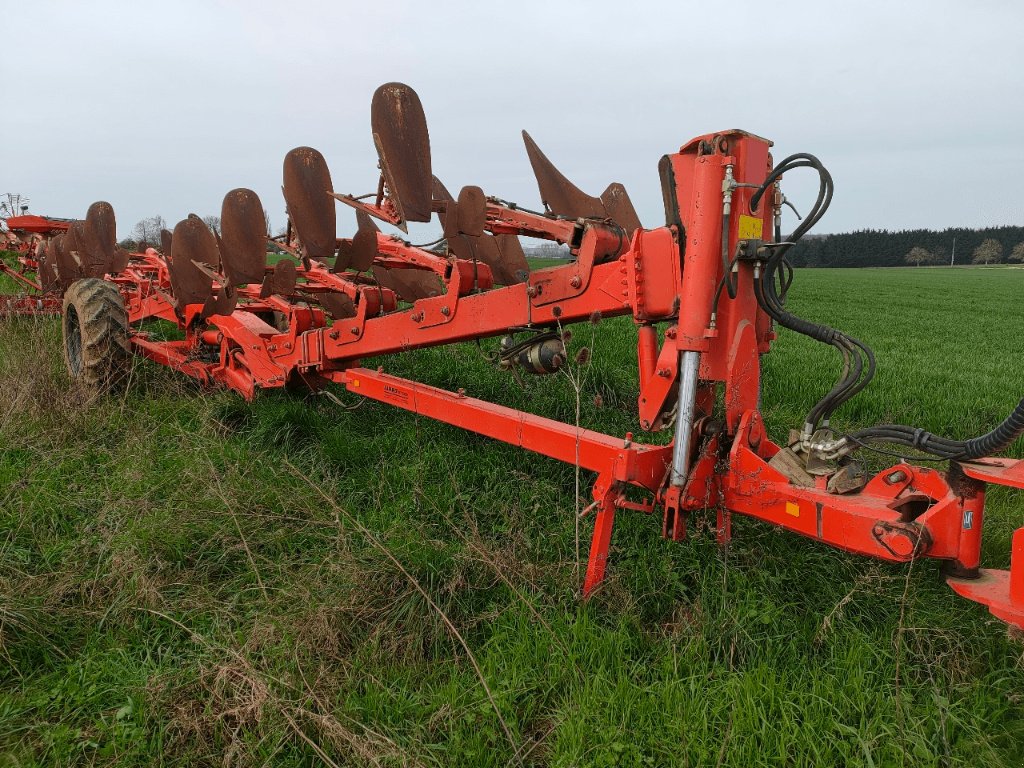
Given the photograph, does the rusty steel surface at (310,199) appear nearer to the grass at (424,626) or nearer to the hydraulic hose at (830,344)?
the grass at (424,626)

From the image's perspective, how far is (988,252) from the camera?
80.4 meters

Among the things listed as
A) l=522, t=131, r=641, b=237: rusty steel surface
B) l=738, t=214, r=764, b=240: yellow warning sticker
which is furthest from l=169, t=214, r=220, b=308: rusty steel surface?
l=738, t=214, r=764, b=240: yellow warning sticker

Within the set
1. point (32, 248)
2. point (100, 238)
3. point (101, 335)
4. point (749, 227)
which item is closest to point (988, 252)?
point (32, 248)

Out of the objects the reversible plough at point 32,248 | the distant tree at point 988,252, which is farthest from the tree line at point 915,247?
the reversible plough at point 32,248

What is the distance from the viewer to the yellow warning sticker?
9.95ft

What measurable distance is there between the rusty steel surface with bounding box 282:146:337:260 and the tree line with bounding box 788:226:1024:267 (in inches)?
3160

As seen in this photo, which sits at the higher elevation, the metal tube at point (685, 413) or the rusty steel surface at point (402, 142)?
the rusty steel surface at point (402, 142)

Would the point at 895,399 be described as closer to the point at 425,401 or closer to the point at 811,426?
the point at 811,426

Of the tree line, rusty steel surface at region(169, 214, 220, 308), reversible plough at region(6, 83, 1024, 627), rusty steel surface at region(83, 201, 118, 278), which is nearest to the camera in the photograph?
reversible plough at region(6, 83, 1024, 627)

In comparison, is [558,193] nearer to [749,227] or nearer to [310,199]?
[749,227]

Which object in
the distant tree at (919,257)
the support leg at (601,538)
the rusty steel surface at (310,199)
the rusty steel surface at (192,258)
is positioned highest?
the distant tree at (919,257)

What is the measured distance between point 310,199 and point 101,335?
2.77 meters

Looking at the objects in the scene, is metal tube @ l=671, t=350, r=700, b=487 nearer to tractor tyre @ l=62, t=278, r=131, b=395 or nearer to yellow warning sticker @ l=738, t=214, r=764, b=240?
yellow warning sticker @ l=738, t=214, r=764, b=240

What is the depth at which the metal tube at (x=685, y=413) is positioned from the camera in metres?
3.05
